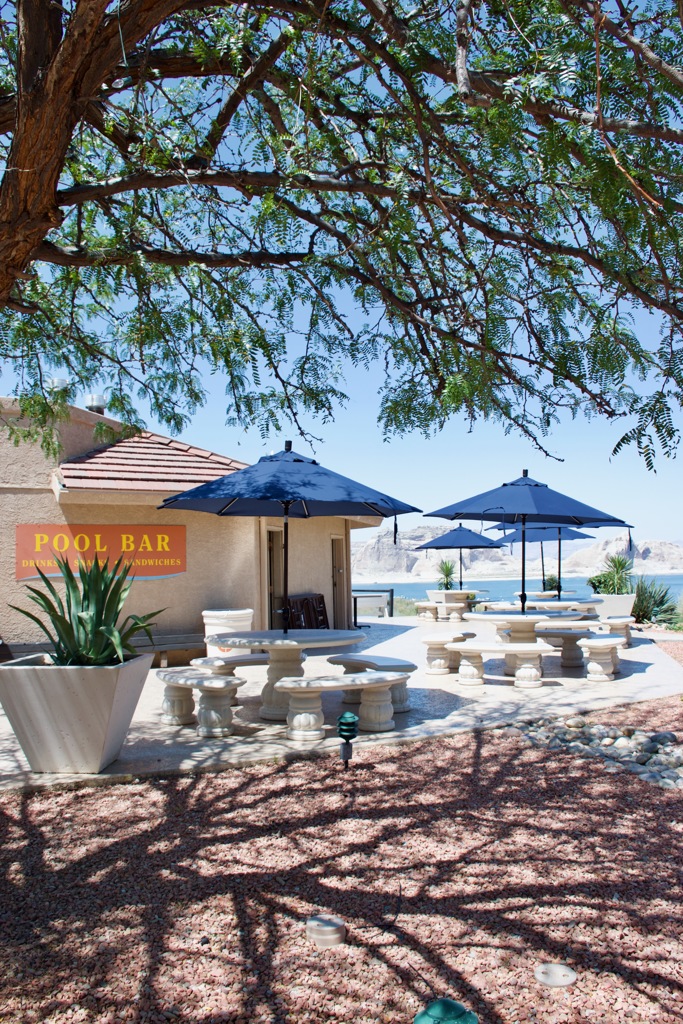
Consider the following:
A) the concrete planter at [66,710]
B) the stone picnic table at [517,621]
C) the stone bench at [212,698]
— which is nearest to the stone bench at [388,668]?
the stone bench at [212,698]

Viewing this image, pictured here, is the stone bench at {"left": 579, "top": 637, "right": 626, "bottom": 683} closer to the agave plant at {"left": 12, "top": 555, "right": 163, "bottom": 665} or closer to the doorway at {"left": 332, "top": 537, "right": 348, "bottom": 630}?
the agave plant at {"left": 12, "top": 555, "right": 163, "bottom": 665}

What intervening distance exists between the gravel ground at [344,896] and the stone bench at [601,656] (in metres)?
4.10

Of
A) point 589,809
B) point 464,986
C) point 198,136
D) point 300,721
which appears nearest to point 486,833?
A: point 589,809

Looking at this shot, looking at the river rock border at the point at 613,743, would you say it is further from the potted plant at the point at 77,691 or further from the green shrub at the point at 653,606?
the green shrub at the point at 653,606

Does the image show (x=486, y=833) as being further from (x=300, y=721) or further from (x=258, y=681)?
(x=258, y=681)

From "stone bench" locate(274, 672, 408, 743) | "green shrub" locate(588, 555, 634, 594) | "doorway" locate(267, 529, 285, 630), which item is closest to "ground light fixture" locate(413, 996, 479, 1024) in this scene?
"stone bench" locate(274, 672, 408, 743)

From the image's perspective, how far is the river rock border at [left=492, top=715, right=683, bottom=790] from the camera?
5.53 m

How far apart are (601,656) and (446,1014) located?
25.7ft

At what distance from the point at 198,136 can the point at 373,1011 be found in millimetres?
5381

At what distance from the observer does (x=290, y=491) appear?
6.67m

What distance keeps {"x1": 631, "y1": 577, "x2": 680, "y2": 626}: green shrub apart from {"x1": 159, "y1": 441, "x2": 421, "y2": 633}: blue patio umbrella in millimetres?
12545

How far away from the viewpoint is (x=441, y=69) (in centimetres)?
358

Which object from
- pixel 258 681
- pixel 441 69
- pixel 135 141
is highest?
pixel 135 141

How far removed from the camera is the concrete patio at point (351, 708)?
18.4ft
